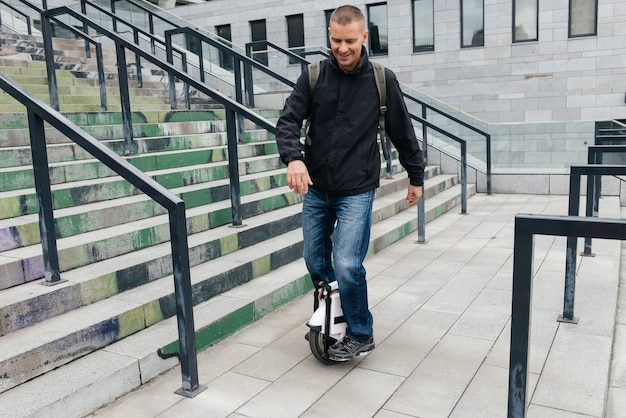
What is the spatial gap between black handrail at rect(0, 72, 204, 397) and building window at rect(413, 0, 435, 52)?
15.8 metres

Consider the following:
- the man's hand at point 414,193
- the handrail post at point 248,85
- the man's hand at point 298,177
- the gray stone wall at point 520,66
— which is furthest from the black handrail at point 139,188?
the gray stone wall at point 520,66

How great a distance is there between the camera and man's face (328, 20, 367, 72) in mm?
2685

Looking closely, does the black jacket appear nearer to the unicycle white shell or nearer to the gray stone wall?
the unicycle white shell

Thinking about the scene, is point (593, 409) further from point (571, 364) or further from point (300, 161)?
point (300, 161)

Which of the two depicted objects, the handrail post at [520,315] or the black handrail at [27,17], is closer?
the handrail post at [520,315]

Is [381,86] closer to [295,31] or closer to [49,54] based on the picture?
[49,54]

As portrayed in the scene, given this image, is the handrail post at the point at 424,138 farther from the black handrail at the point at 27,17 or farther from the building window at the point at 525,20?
the building window at the point at 525,20

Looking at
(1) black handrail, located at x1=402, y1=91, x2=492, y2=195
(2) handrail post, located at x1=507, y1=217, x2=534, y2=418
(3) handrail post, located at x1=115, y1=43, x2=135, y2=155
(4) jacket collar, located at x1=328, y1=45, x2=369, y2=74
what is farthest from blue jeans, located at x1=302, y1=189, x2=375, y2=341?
(1) black handrail, located at x1=402, y1=91, x2=492, y2=195

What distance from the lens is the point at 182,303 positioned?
8.79 feet

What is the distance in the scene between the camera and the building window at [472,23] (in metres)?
16.6

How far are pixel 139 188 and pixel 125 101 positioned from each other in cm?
271

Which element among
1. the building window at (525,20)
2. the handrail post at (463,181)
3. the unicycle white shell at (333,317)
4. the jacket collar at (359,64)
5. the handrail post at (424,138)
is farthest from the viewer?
the building window at (525,20)

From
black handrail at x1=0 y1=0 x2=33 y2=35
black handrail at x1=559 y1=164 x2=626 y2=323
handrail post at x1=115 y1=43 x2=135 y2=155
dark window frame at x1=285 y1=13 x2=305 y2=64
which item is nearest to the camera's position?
black handrail at x1=559 y1=164 x2=626 y2=323

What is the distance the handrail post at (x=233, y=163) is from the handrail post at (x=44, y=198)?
1.55 meters
